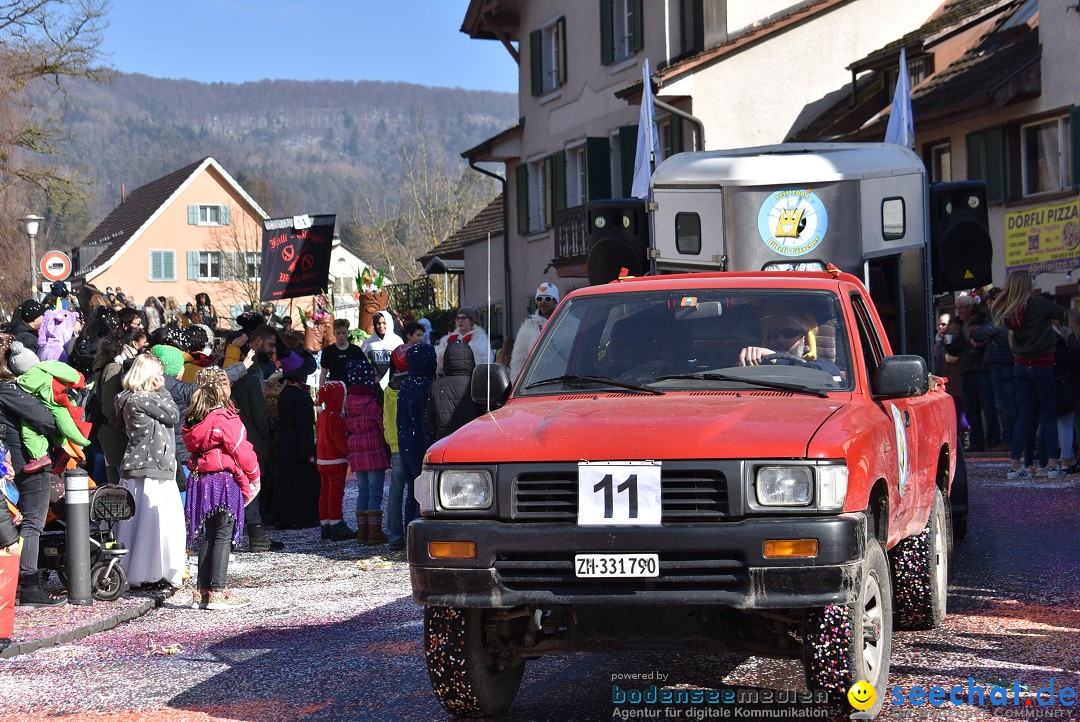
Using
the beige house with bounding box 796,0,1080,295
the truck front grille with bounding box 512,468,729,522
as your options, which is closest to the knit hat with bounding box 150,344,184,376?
the truck front grille with bounding box 512,468,729,522

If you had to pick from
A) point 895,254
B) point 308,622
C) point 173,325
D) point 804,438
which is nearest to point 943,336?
point 895,254

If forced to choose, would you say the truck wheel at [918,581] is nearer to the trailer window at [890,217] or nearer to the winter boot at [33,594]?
the trailer window at [890,217]

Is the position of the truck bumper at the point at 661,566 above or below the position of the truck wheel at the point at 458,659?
above

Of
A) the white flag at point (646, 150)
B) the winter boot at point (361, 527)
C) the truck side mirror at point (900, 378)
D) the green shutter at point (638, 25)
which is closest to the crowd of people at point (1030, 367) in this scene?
the white flag at point (646, 150)

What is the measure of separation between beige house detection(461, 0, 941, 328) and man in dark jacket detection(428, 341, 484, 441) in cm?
1652

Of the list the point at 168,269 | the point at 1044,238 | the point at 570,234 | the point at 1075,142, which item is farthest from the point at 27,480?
the point at 168,269

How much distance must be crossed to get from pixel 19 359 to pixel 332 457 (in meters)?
4.13

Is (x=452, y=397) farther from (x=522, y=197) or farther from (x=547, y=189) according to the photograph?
(x=522, y=197)

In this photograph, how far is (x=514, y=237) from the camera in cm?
3853

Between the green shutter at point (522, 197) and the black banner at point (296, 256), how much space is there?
15.3 m

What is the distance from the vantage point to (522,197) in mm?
37750

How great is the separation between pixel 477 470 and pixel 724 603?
1.15 metres

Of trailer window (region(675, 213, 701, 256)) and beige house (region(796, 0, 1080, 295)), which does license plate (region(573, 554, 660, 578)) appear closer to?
trailer window (region(675, 213, 701, 256))

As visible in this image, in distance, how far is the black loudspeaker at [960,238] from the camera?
13.0m
